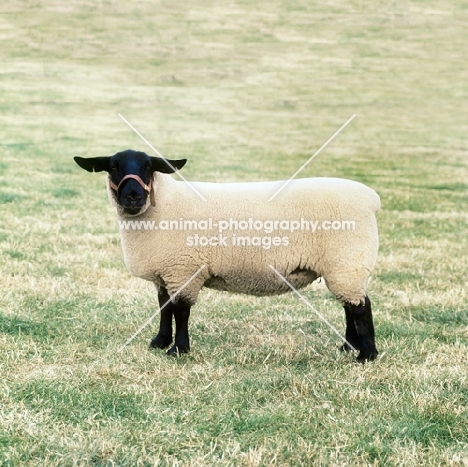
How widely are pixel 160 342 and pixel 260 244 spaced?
1.19m

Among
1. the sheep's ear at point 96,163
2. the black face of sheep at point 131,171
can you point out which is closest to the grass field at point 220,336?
the black face of sheep at point 131,171

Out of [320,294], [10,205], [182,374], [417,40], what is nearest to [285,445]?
[182,374]

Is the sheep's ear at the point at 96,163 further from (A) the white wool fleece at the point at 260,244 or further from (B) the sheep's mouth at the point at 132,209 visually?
(B) the sheep's mouth at the point at 132,209

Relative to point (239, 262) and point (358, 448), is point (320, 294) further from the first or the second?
point (358, 448)

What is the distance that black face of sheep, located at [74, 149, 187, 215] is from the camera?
5.02 meters

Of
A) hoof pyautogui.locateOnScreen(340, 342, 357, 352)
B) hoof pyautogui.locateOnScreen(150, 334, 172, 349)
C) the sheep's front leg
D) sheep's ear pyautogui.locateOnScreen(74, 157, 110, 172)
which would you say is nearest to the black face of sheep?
sheep's ear pyautogui.locateOnScreen(74, 157, 110, 172)

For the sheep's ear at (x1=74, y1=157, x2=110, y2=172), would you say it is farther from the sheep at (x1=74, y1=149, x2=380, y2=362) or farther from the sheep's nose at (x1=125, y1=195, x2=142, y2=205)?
the sheep's nose at (x1=125, y1=195, x2=142, y2=205)

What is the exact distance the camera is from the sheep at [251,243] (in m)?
5.29

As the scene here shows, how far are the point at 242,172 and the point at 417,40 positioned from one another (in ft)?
114

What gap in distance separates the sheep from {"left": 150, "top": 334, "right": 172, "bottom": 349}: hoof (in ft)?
0.75

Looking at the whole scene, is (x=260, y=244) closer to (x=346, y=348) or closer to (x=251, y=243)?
(x=251, y=243)

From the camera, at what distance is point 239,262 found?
5.31 m

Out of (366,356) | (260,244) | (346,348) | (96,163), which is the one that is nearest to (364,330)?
→ (366,356)

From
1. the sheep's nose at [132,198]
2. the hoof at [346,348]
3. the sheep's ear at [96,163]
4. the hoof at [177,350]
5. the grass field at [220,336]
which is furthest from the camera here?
the hoof at [346,348]
